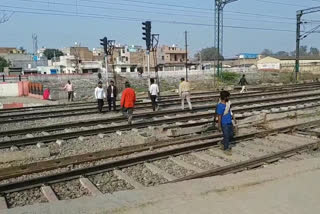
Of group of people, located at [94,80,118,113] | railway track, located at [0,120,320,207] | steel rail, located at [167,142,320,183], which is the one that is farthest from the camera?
group of people, located at [94,80,118,113]

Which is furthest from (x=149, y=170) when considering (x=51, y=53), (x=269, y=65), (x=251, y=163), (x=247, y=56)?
(x=51, y=53)

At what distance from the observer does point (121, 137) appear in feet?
34.9

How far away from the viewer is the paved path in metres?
4.29

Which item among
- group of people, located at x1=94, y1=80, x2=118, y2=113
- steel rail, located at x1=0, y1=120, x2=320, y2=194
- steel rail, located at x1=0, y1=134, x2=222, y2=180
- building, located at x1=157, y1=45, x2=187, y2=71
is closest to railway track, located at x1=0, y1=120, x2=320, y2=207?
steel rail, located at x1=0, y1=120, x2=320, y2=194

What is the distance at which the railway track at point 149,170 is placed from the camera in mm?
5977

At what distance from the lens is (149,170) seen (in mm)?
7234

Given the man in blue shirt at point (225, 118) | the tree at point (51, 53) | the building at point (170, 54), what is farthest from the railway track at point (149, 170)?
the tree at point (51, 53)

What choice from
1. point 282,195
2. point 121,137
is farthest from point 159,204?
point 121,137

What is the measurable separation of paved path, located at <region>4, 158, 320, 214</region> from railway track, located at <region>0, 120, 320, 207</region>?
1157 millimetres

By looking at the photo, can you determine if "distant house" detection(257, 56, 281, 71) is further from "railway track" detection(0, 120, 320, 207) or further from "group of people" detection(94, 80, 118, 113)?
"railway track" detection(0, 120, 320, 207)

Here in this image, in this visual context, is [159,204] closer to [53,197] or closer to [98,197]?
[98,197]

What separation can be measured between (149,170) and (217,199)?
2.72 meters

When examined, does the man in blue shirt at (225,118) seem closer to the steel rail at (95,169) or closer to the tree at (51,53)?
the steel rail at (95,169)

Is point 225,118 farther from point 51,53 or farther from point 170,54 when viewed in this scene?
point 51,53
